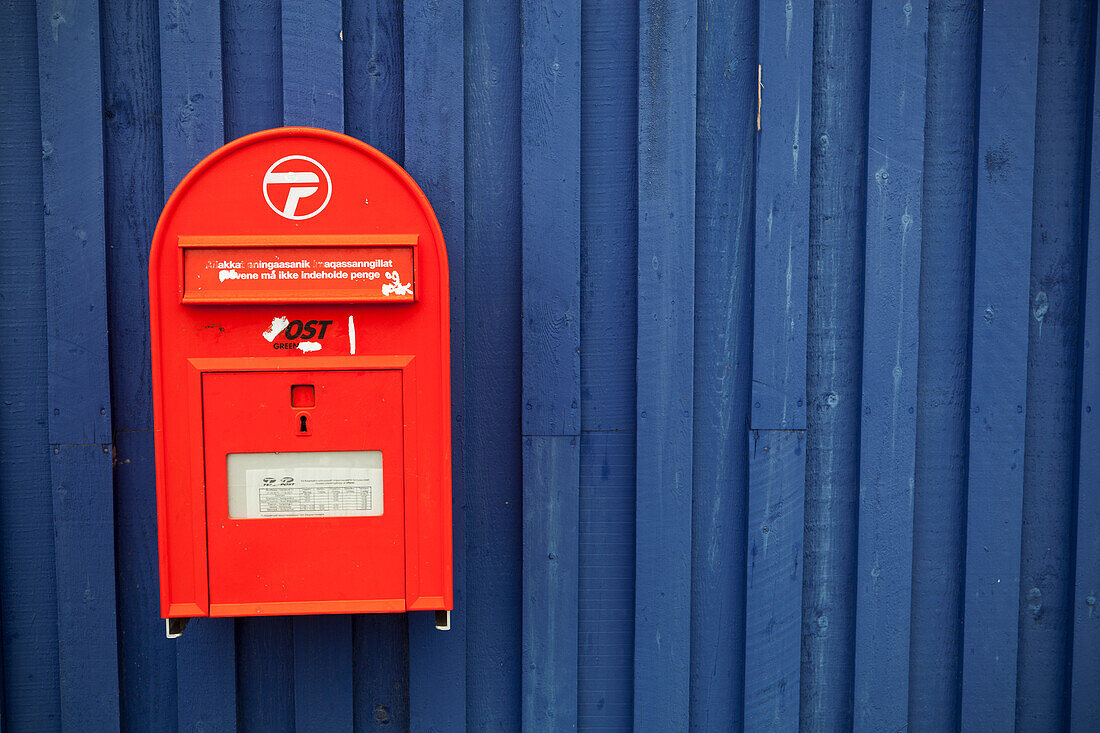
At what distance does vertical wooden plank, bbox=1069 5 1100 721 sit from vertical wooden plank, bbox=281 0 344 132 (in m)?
2.60

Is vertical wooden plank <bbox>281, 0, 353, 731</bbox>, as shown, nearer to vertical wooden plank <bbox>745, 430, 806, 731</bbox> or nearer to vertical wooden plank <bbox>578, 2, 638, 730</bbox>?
vertical wooden plank <bbox>578, 2, 638, 730</bbox>

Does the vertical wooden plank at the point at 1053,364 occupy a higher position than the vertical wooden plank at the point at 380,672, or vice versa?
the vertical wooden plank at the point at 1053,364

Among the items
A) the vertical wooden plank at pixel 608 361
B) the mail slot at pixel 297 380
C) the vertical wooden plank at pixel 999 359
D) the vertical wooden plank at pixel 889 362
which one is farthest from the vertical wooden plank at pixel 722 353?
the mail slot at pixel 297 380

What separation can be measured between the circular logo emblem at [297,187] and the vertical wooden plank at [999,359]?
2176mm

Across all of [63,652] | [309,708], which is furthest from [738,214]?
[63,652]

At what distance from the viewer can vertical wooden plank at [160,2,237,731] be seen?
2127 mm

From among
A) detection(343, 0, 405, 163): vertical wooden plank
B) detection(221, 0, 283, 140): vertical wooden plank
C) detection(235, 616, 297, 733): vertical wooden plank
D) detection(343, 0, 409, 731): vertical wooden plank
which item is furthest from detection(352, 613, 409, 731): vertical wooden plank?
detection(221, 0, 283, 140): vertical wooden plank

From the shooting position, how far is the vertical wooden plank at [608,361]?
2229 millimetres

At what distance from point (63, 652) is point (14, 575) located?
307 millimetres

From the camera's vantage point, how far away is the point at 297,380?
1768 mm

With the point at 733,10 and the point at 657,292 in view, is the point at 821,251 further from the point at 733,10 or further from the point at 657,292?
the point at 733,10

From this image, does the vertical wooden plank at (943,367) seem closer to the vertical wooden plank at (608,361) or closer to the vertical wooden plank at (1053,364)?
the vertical wooden plank at (1053,364)

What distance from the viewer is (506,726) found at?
7.53 ft

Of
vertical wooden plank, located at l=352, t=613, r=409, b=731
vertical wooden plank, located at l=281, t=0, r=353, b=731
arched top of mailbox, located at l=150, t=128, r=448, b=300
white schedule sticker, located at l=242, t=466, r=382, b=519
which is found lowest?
vertical wooden plank, located at l=352, t=613, r=409, b=731
